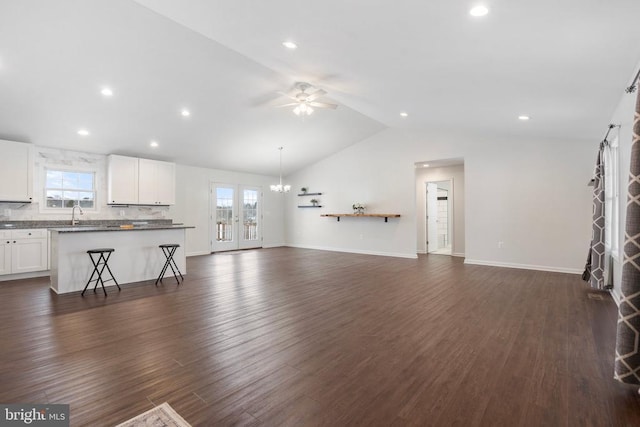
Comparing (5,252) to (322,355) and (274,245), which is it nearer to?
(322,355)

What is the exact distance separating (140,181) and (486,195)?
810cm

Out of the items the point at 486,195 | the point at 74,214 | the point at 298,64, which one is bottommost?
the point at 74,214

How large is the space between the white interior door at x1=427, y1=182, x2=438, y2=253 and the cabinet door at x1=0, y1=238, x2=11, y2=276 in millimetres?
9545

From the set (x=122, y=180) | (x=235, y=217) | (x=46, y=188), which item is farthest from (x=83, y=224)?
(x=235, y=217)

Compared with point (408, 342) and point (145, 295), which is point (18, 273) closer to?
point (145, 295)

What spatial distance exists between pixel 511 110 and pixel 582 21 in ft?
8.49

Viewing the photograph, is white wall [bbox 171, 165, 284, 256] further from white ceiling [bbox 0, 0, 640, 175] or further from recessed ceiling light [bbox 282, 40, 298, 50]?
recessed ceiling light [bbox 282, 40, 298, 50]

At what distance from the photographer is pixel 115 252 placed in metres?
5.03

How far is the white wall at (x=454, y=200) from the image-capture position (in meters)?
8.31

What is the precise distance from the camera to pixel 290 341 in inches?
110

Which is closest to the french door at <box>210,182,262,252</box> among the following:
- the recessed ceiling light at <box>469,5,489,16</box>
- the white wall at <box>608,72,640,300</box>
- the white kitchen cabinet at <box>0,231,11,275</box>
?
the white kitchen cabinet at <box>0,231,11,275</box>

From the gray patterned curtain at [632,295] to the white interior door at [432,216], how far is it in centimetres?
704

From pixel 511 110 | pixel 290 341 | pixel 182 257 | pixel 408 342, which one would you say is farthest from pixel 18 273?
pixel 511 110

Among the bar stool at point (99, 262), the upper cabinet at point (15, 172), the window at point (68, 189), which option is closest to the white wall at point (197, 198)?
the window at point (68, 189)
